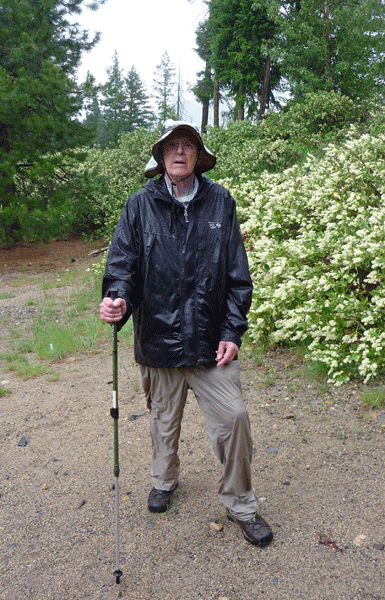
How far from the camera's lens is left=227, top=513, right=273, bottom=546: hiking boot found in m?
2.67

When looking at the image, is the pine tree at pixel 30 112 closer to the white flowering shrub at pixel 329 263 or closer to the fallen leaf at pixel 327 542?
the white flowering shrub at pixel 329 263

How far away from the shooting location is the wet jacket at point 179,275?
258 cm

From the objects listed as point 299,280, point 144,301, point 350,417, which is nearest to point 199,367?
point 144,301

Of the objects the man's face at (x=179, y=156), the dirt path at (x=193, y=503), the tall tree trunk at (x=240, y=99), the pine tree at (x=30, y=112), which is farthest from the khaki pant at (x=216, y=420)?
the tall tree trunk at (x=240, y=99)

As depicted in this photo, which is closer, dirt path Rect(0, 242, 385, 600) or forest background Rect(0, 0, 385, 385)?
dirt path Rect(0, 242, 385, 600)

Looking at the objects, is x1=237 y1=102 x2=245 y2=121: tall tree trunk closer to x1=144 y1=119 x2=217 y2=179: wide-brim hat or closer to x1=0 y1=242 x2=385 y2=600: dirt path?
x1=0 y1=242 x2=385 y2=600: dirt path

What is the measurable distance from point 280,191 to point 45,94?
22.0ft

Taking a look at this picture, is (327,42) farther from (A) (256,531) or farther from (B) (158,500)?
(A) (256,531)

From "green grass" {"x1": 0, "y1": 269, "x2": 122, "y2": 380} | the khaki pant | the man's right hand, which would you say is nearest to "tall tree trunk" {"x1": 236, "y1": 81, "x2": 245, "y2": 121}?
"green grass" {"x1": 0, "y1": 269, "x2": 122, "y2": 380}

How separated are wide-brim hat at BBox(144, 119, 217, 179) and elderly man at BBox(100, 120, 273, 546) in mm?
10

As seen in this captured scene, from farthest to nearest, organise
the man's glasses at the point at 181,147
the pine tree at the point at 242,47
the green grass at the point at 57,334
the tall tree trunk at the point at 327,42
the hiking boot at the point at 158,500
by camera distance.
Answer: the pine tree at the point at 242,47 → the tall tree trunk at the point at 327,42 → the green grass at the point at 57,334 → the hiking boot at the point at 158,500 → the man's glasses at the point at 181,147

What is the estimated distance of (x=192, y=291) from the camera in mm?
2586

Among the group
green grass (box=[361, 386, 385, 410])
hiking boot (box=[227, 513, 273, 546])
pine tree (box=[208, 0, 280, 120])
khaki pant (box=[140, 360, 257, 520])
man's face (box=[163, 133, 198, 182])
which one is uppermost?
pine tree (box=[208, 0, 280, 120])

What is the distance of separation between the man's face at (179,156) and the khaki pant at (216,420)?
1.06 m
